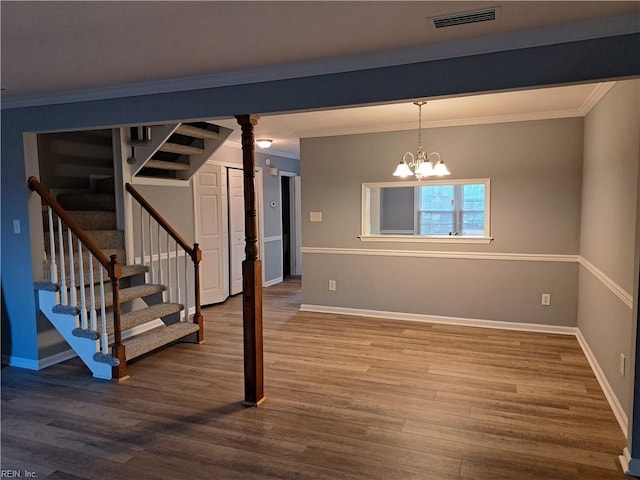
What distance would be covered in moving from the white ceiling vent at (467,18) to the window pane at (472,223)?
5.38 meters

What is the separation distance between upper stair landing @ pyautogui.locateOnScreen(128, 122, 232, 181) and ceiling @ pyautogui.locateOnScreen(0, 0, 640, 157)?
3.76 feet

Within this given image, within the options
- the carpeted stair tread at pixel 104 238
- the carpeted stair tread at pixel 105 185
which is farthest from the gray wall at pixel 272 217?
the carpeted stair tread at pixel 104 238

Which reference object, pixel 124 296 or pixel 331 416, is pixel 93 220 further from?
pixel 331 416

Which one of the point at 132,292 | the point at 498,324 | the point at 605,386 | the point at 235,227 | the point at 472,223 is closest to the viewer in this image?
the point at 605,386

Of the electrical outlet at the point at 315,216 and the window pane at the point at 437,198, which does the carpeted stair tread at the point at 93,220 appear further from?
the window pane at the point at 437,198

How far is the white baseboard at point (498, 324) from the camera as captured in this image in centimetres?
323

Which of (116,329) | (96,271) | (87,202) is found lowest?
(116,329)

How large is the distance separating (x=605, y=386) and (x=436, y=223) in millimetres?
4500

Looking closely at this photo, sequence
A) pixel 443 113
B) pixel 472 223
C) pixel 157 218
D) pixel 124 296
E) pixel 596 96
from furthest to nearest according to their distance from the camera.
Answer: pixel 472 223 → pixel 157 218 → pixel 443 113 → pixel 124 296 → pixel 596 96

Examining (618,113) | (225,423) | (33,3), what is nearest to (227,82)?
(33,3)

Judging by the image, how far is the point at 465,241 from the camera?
16.4 feet

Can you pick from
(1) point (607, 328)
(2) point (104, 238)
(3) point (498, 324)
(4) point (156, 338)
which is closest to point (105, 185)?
(2) point (104, 238)

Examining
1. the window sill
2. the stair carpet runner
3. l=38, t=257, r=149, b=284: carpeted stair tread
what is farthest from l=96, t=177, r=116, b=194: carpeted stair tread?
the window sill

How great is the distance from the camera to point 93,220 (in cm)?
470
